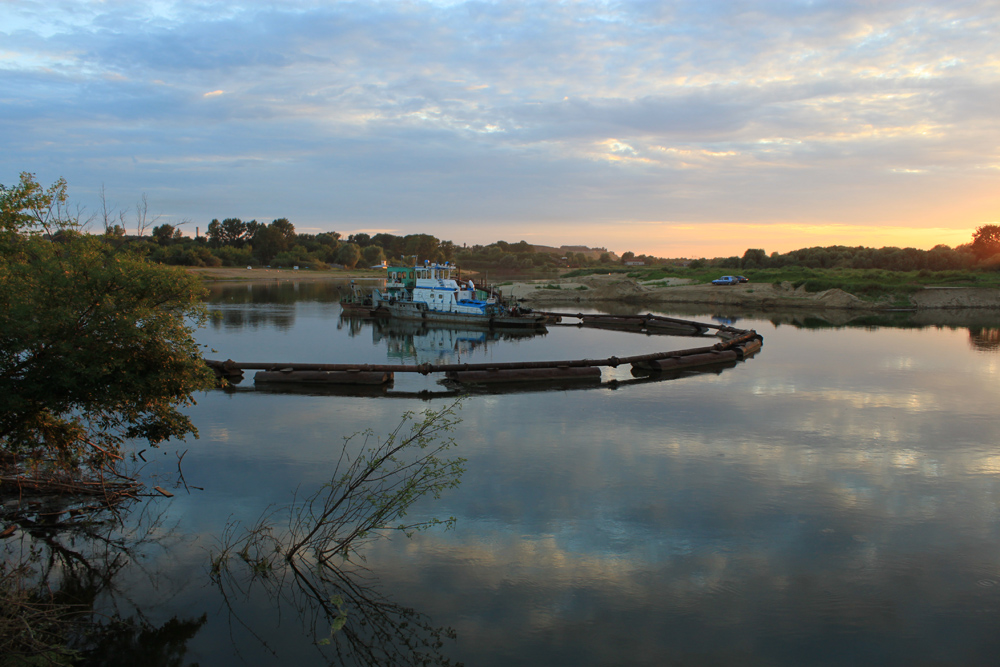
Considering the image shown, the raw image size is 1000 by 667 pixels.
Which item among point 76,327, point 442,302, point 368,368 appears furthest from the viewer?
point 442,302

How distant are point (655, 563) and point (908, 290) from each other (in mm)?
69446

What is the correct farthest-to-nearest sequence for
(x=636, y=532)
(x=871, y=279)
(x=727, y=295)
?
(x=871, y=279) < (x=727, y=295) < (x=636, y=532)

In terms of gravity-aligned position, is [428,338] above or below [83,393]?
below

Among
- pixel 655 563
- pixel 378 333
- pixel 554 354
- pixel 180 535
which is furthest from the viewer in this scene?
pixel 378 333

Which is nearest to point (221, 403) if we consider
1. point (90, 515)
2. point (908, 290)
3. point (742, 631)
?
point (90, 515)

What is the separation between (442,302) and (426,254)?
114 metres

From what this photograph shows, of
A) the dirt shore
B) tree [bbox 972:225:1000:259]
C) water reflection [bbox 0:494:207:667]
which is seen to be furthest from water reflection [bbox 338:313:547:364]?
tree [bbox 972:225:1000:259]

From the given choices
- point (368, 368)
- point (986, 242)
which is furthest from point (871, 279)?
point (368, 368)

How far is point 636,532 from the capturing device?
10.6 m

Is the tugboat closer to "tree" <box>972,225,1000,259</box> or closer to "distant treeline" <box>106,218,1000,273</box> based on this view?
"distant treeline" <box>106,218,1000,273</box>

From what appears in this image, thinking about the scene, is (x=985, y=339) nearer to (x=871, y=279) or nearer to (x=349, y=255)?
(x=871, y=279)

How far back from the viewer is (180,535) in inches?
403

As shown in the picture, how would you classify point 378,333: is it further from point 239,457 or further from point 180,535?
point 180,535

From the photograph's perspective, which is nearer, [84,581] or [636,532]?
[84,581]
